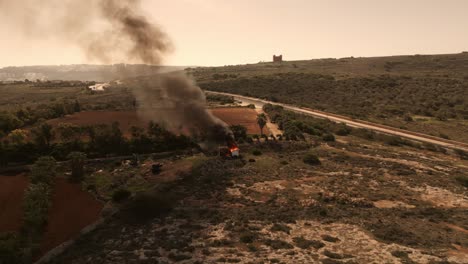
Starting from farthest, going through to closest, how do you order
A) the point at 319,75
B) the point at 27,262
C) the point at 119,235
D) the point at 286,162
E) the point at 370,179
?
1. the point at 319,75
2. the point at 286,162
3. the point at 370,179
4. the point at 119,235
5. the point at 27,262

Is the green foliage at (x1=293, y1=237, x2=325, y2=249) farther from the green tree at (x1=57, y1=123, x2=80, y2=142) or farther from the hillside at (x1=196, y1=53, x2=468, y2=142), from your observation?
the hillside at (x1=196, y1=53, x2=468, y2=142)

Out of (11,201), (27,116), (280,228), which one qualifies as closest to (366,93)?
(280,228)

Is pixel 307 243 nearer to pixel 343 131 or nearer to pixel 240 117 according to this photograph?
pixel 343 131

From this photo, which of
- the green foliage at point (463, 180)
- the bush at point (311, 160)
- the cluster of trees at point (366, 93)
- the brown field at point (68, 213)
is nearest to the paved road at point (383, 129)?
the cluster of trees at point (366, 93)

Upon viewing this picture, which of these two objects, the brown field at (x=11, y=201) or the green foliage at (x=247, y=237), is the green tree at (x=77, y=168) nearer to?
the brown field at (x=11, y=201)

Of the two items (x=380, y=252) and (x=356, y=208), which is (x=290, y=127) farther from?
(x=380, y=252)

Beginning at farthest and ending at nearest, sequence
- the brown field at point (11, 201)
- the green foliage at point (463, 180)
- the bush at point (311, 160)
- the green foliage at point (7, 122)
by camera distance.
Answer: the green foliage at point (7, 122) → the bush at point (311, 160) → the green foliage at point (463, 180) → the brown field at point (11, 201)

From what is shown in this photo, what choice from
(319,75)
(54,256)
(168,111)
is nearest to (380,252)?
(54,256)
